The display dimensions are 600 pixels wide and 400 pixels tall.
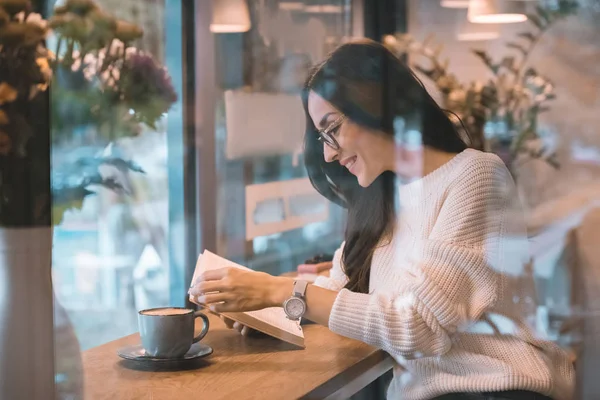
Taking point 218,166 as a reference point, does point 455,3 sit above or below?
above

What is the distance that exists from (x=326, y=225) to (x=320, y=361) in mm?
218

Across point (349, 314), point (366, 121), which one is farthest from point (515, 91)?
point (349, 314)

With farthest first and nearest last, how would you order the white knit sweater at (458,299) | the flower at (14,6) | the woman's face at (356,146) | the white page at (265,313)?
the white page at (265,313)
the woman's face at (356,146)
the white knit sweater at (458,299)
the flower at (14,6)

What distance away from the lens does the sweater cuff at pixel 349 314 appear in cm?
88

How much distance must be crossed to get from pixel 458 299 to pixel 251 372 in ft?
A: 0.85

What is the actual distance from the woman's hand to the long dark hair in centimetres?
12

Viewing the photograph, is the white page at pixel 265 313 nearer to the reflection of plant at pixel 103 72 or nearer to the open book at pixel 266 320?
the open book at pixel 266 320

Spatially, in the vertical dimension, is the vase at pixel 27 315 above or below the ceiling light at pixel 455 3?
below

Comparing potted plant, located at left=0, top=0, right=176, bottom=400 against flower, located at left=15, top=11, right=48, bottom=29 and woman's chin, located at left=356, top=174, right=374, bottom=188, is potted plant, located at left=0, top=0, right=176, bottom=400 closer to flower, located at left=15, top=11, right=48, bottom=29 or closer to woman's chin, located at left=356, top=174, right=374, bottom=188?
flower, located at left=15, top=11, right=48, bottom=29

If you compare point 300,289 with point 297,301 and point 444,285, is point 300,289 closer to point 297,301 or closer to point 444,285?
point 297,301

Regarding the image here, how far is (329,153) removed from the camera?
96cm

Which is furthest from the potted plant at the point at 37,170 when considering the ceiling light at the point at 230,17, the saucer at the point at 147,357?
the ceiling light at the point at 230,17

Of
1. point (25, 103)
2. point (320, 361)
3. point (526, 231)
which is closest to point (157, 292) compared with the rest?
point (320, 361)

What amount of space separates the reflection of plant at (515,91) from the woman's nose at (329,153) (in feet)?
0.73
